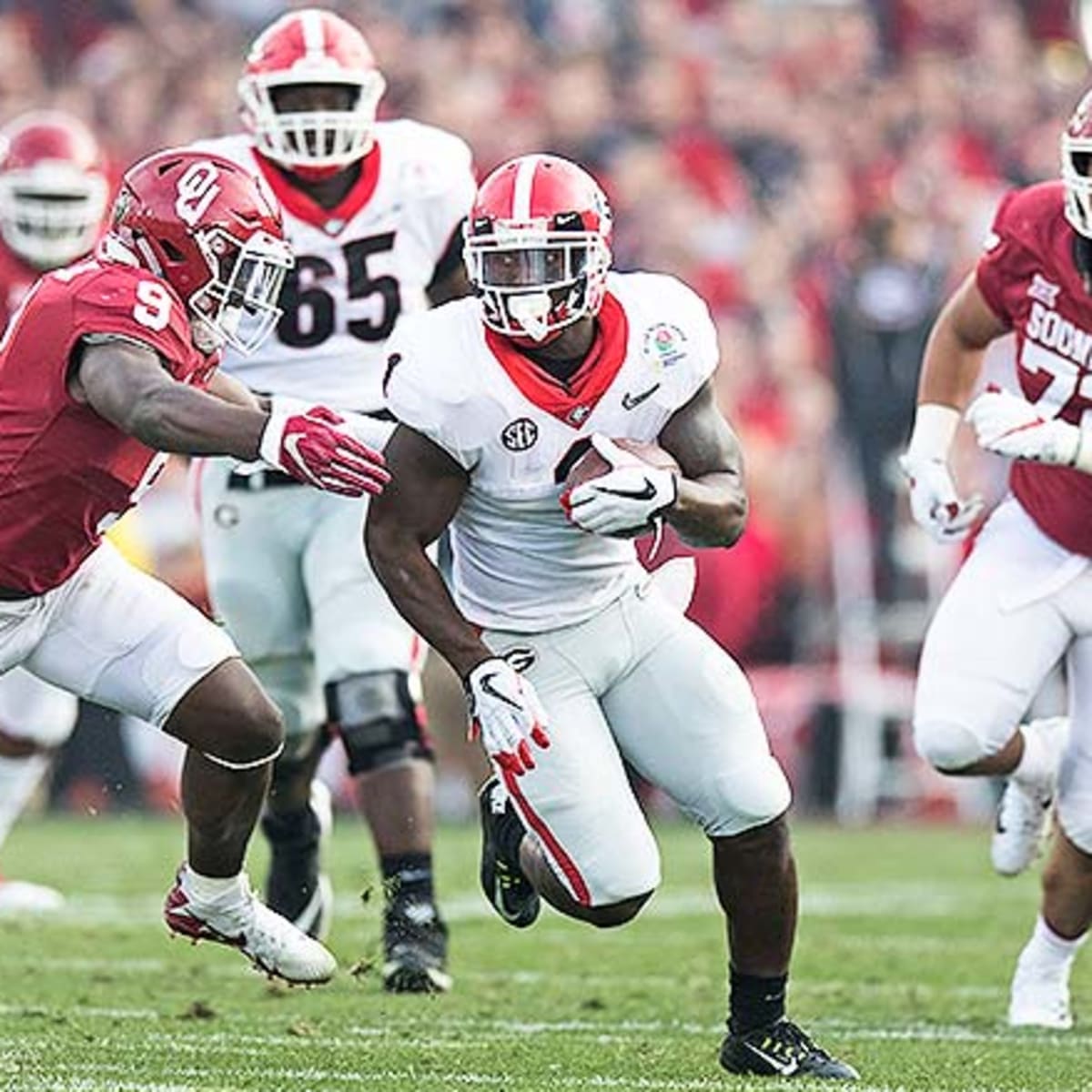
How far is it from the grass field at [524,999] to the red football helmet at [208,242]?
3.46ft

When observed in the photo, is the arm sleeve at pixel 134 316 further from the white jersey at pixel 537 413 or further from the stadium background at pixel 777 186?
the stadium background at pixel 777 186

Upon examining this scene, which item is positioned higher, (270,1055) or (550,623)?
(550,623)

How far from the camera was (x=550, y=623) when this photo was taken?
205 inches

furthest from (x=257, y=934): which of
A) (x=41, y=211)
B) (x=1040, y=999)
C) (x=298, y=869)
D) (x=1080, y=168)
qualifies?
(x=41, y=211)

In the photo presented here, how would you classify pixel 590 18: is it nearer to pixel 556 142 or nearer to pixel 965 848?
pixel 556 142

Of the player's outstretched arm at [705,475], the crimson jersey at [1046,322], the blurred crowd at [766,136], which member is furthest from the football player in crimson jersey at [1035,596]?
the blurred crowd at [766,136]

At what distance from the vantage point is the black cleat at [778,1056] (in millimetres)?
5000

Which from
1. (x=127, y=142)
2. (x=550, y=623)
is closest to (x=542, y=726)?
(x=550, y=623)

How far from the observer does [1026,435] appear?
18.4ft

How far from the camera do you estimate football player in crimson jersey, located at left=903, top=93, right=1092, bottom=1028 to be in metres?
5.80

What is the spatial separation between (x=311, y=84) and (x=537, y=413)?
182cm

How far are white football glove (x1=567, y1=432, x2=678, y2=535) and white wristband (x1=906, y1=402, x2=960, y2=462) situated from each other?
56.5 inches

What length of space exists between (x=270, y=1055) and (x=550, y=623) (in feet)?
2.90

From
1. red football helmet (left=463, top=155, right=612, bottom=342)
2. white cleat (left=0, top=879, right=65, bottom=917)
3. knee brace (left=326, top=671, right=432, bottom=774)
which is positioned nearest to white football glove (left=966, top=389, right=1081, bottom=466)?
red football helmet (left=463, top=155, right=612, bottom=342)
